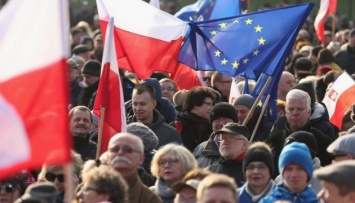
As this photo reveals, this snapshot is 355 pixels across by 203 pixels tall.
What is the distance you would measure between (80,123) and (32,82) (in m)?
5.57

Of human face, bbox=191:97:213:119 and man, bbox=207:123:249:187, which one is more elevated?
human face, bbox=191:97:213:119

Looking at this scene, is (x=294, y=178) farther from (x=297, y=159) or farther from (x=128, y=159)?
(x=128, y=159)

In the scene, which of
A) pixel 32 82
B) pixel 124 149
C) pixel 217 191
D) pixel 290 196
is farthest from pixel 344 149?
pixel 32 82

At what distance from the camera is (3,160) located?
832 cm

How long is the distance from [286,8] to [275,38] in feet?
1.07

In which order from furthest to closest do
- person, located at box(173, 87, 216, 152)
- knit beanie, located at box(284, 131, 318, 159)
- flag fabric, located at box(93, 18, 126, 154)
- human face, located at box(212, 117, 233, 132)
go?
person, located at box(173, 87, 216, 152) → human face, located at box(212, 117, 233, 132) → flag fabric, located at box(93, 18, 126, 154) → knit beanie, located at box(284, 131, 318, 159)

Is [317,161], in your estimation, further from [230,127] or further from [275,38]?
[275,38]

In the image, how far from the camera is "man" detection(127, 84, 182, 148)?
14339 millimetres

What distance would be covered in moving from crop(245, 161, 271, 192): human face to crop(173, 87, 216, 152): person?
3.67 m

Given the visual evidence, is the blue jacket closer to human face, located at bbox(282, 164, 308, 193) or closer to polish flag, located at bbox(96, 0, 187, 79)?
human face, located at bbox(282, 164, 308, 193)

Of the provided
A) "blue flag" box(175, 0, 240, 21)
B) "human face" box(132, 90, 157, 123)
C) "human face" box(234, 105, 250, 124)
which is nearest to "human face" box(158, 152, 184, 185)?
"human face" box(132, 90, 157, 123)

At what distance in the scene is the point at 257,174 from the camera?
448 inches

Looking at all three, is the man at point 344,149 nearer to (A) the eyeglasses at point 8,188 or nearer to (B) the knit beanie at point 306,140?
(B) the knit beanie at point 306,140

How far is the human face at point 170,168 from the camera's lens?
1152 cm
